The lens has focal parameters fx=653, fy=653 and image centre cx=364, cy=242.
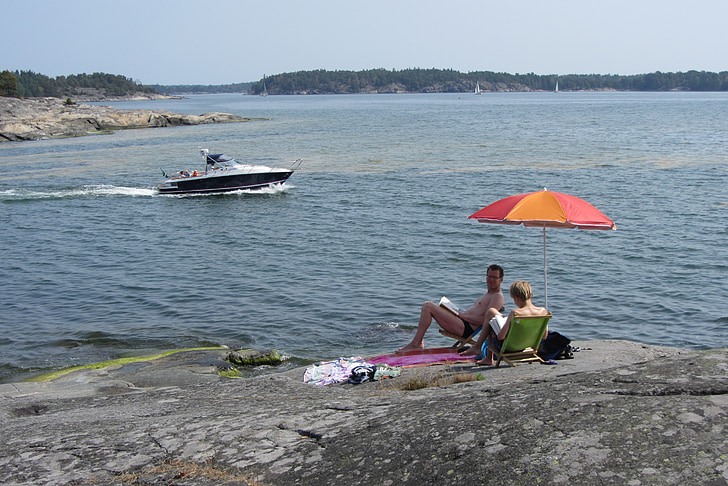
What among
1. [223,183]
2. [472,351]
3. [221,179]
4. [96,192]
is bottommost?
[472,351]

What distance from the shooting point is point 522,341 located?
26.4 ft

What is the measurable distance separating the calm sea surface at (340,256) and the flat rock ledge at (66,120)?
35.9 meters

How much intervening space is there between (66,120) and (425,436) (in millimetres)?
88823

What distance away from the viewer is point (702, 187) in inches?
1179

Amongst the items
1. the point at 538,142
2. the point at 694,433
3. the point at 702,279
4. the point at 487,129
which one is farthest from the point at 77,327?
the point at 487,129

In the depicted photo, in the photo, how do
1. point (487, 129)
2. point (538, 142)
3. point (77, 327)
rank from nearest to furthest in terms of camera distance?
point (77, 327), point (538, 142), point (487, 129)

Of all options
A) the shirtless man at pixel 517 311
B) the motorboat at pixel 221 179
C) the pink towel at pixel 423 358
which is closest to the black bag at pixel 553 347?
the shirtless man at pixel 517 311

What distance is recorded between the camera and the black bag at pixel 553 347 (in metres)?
8.25

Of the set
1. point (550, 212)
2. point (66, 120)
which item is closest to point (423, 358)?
point (550, 212)

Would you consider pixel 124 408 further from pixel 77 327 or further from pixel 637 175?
pixel 637 175

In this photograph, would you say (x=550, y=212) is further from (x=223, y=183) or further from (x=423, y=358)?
(x=223, y=183)

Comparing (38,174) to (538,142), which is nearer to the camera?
(38,174)

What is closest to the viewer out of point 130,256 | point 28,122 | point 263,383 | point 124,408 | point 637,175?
point 124,408

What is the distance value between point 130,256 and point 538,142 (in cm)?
4185
